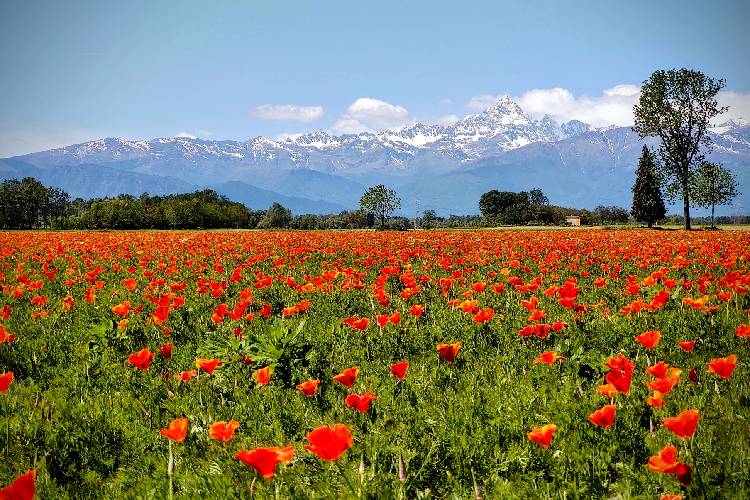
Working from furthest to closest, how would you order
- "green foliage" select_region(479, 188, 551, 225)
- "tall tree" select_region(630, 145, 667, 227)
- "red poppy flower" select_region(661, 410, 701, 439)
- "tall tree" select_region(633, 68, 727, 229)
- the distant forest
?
"green foliage" select_region(479, 188, 551, 225), the distant forest, "tall tree" select_region(630, 145, 667, 227), "tall tree" select_region(633, 68, 727, 229), "red poppy flower" select_region(661, 410, 701, 439)

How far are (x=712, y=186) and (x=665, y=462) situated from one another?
69.5 m

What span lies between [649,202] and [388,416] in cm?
9548

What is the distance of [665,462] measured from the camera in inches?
68.9

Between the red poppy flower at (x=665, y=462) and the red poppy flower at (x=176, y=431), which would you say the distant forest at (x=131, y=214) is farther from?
the red poppy flower at (x=665, y=462)

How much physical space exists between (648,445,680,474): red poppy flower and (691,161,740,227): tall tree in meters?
51.9

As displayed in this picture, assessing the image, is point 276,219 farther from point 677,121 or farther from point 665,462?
point 665,462

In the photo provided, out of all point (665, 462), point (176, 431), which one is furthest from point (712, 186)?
point (176, 431)

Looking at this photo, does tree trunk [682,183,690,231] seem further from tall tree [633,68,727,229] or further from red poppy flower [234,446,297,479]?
red poppy flower [234,446,297,479]

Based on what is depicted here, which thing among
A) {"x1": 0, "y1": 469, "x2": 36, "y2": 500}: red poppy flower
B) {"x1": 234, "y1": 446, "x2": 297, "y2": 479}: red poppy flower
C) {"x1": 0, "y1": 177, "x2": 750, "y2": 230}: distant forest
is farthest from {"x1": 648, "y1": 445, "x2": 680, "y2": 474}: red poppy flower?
{"x1": 0, "y1": 177, "x2": 750, "y2": 230}: distant forest

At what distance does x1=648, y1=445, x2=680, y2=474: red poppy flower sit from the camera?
1677 millimetres

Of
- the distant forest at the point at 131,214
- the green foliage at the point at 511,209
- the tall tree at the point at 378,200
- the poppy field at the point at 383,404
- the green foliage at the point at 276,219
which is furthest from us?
the green foliage at the point at 276,219

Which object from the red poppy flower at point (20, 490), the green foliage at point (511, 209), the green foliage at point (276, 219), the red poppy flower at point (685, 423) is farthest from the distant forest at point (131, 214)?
the red poppy flower at point (20, 490)

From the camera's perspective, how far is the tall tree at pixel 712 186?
46656 mm

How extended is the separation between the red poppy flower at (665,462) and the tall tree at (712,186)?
51.9m
